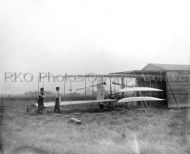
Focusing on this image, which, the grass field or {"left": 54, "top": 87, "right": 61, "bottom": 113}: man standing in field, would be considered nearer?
the grass field

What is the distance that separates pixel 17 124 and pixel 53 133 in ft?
8.23

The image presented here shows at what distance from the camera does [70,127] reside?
10.5 meters

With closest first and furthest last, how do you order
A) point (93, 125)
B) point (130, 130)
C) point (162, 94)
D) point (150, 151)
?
1. point (150, 151)
2. point (130, 130)
3. point (93, 125)
4. point (162, 94)

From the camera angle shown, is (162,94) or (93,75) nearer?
(93,75)

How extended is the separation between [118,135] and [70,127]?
236cm

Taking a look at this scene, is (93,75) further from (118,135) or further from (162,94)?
(118,135)

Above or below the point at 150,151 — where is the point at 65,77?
above

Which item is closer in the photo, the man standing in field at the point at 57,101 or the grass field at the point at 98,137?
the grass field at the point at 98,137

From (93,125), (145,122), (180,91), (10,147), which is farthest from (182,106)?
(10,147)

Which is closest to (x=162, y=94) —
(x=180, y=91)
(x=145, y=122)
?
(x=180, y=91)

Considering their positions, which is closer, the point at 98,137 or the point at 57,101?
the point at 98,137

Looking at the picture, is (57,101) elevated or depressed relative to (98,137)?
elevated

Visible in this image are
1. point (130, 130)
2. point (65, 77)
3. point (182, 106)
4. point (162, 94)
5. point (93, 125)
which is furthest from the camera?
point (162, 94)

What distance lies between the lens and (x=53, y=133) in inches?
367
